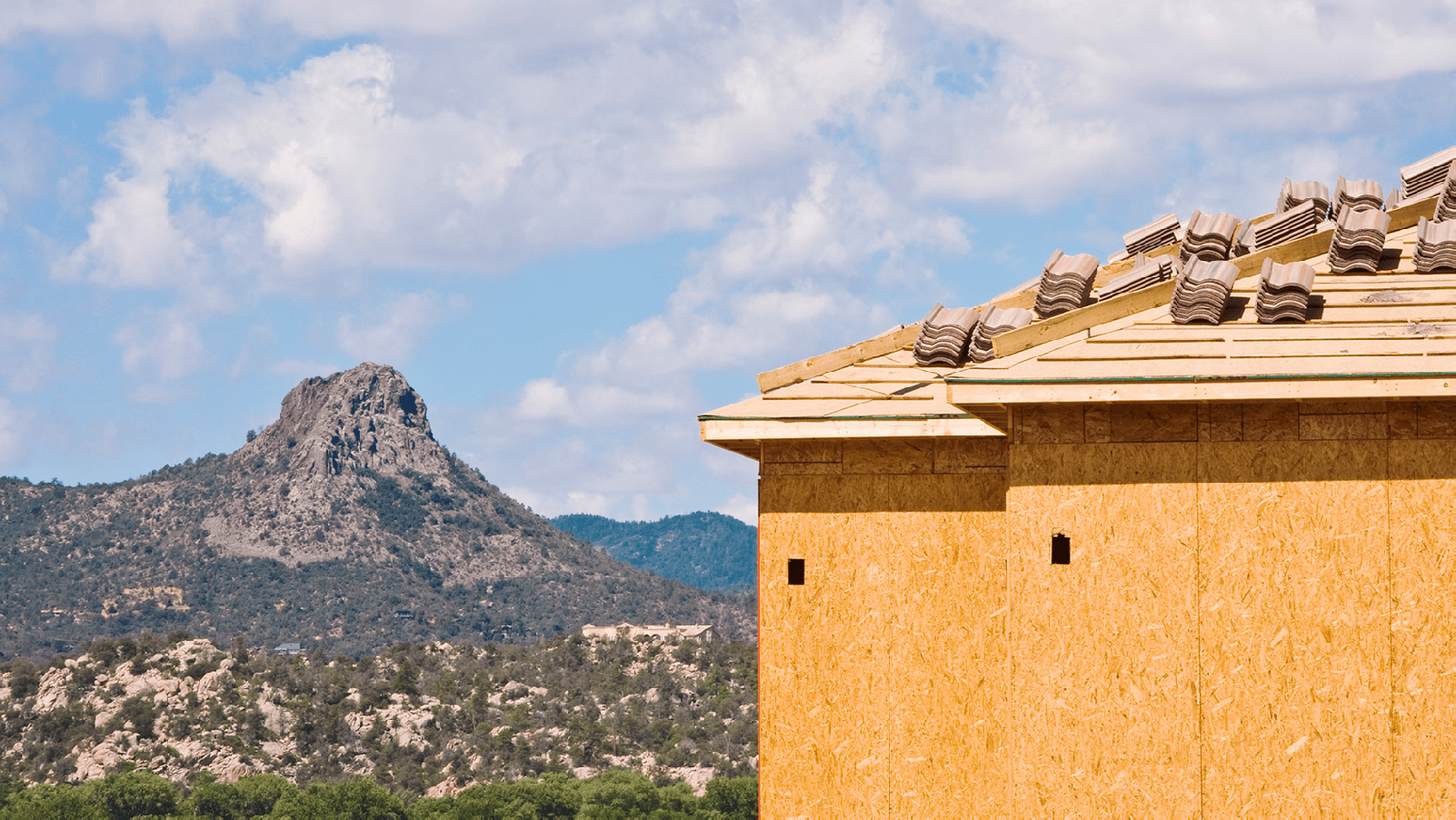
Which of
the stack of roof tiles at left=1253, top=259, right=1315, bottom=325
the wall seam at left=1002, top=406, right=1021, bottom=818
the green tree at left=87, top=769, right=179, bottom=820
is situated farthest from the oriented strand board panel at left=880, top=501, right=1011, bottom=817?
the green tree at left=87, top=769, right=179, bottom=820

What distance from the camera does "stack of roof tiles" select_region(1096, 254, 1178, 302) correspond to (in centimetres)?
1436

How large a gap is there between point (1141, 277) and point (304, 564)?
170431 mm

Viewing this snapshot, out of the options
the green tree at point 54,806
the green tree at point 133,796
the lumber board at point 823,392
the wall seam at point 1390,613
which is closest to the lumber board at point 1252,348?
the wall seam at point 1390,613

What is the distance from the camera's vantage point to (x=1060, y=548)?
39.5 feet

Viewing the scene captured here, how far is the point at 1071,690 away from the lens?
1190 cm

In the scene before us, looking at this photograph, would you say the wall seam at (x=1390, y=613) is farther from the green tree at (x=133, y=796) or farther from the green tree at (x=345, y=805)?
the green tree at (x=133, y=796)

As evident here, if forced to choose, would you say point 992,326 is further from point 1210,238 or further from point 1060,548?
point 1060,548

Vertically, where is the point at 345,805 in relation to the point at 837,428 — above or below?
below

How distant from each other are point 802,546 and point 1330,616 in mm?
4603

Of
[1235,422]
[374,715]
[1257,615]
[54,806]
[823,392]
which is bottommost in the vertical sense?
[54,806]

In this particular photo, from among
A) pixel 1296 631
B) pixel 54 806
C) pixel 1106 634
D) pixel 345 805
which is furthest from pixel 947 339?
pixel 54 806

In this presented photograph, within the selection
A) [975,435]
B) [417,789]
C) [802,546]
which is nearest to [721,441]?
[802,546]

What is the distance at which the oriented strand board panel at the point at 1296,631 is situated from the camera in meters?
11.7

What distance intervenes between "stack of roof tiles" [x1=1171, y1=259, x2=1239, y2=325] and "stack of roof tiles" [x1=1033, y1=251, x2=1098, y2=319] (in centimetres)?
195
